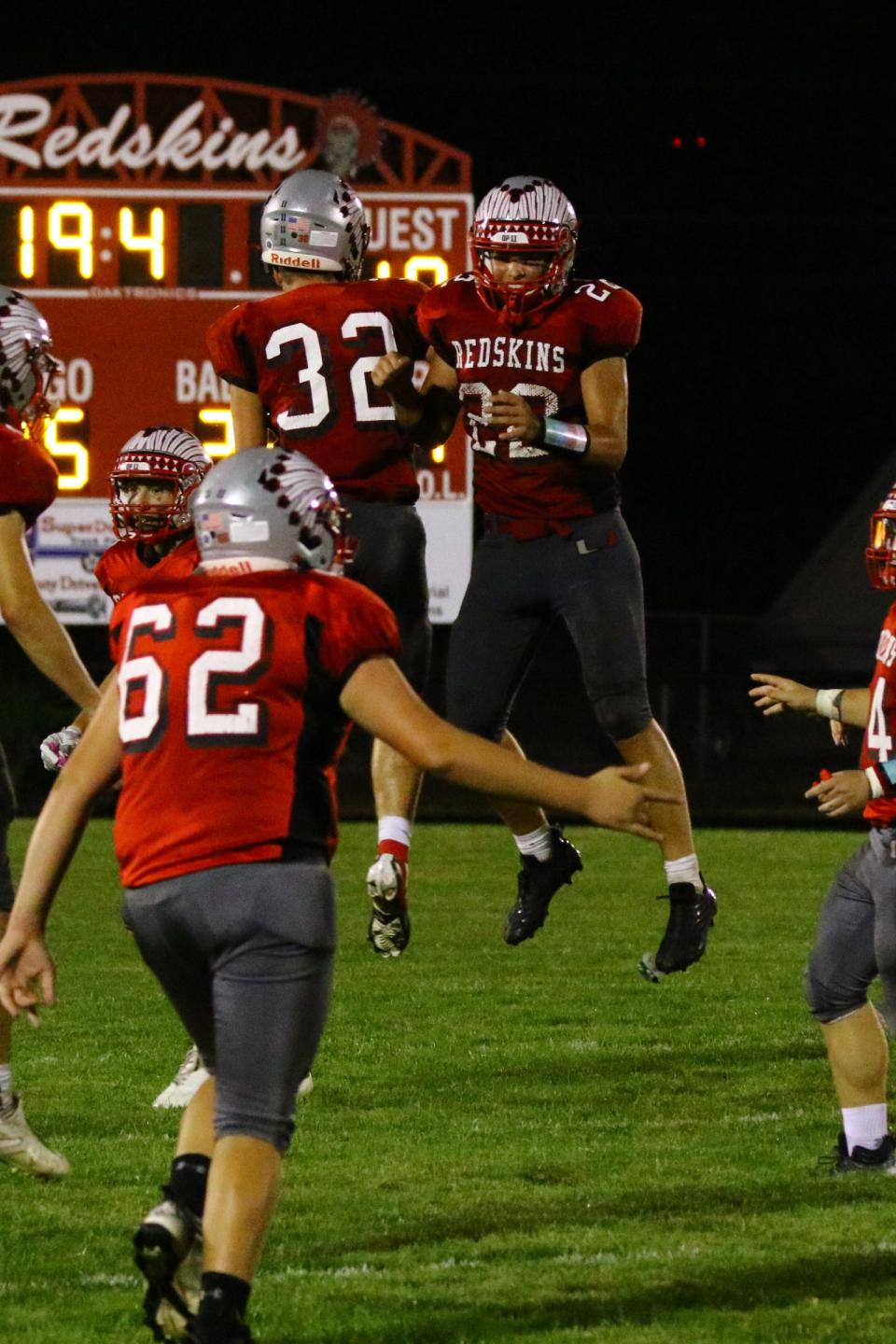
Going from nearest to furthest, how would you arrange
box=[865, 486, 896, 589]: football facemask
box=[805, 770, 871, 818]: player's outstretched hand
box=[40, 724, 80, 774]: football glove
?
box=[805, 770, 871, 818]: player's outstretched hand, box=[865, 486, 896, 589]: football facemask, box=[40, 724, 80, 774]: football glove

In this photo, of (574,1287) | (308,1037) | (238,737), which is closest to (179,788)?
(238,737)

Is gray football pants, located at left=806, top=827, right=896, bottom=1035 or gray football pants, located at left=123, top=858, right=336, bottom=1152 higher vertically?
gray football pants, located at left=123, top=858, right=336, bottom=1152

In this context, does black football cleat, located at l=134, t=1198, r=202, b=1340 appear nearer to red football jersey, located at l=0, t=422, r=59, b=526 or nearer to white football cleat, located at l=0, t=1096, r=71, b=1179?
white football cleat, located at l=0, t=1096, r=71, b=1179

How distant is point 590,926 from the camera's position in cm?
1203

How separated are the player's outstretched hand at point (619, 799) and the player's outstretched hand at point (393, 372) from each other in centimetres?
232

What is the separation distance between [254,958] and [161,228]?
12.6 meters

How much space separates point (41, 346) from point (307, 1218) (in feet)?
7.97

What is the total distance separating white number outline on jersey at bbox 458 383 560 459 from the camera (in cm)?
656

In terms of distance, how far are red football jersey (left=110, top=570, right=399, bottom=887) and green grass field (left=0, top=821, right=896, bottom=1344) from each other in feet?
3.78

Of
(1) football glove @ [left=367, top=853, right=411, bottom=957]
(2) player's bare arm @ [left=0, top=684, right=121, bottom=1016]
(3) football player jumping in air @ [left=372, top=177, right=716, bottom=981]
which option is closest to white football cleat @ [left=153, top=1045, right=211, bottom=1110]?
(1) football glove @ [left=367, top=853, right=411, bottom=957]

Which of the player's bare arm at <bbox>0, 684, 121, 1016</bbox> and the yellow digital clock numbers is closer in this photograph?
the player's bare arm at <bbox>0, 684, 121, 1016</bbox>

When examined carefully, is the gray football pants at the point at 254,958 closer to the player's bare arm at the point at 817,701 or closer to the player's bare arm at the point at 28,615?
the player's bare arm at the point at 28,615

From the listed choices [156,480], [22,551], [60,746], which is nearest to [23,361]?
[22,551]

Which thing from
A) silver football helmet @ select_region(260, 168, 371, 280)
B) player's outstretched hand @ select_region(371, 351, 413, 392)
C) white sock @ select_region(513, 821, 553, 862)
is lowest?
white sock @ select_region(513, 821, 553, 862)
